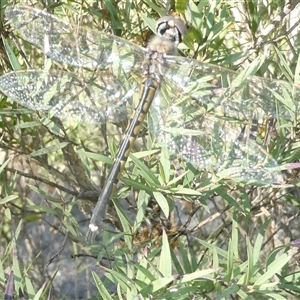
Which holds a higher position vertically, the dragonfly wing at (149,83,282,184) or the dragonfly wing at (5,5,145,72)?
the dragonfly wing at (5,5,145,72)

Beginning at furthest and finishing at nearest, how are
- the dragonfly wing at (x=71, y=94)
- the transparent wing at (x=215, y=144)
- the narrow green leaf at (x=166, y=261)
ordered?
the dragonfly wing at (x=71, y=94) < the transparent wing at (x=215, y=144) < the narrow green leaf at (x=166, y=261)

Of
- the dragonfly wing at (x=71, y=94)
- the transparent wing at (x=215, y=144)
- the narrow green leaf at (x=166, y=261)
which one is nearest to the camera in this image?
the narrow green leaf at (x=166, y=261)

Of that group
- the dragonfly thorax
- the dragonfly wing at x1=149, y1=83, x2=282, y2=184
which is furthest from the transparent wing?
the dragonfly thorax

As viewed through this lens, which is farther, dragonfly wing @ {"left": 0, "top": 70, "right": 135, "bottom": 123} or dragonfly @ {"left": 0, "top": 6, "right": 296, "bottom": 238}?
dragonfly wing @ {"left": 0, "top": 70, "right": 135, "bottom": 123}

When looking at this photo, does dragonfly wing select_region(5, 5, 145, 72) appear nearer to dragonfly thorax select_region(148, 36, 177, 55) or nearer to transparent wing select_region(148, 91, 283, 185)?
dragonfly thorax select_region(148, 36, 177, 55)

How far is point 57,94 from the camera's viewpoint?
1.43 meters

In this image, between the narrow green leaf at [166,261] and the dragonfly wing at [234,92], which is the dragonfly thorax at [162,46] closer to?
the dragonfly wing at [234,92]

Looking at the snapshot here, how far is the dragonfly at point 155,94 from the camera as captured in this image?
124 cm

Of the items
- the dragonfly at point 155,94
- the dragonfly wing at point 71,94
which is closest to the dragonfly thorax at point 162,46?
the dragonfly at point 155,94

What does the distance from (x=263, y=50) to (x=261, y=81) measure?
227mm

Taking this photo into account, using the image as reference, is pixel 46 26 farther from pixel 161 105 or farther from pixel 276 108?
pixel 276 108

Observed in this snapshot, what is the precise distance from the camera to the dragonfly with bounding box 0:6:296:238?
4.07 ft

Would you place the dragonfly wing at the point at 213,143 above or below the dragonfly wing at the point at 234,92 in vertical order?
Result: below

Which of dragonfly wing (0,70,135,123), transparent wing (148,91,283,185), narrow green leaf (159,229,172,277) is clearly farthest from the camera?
dragonfly wing (0,70,135,123)
